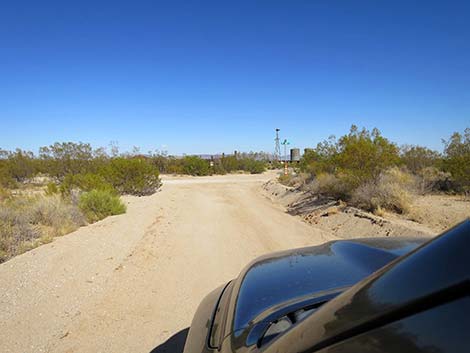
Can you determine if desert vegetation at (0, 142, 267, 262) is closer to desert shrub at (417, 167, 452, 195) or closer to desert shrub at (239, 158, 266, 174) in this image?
desert shrub at (239, 158, 266, 174)

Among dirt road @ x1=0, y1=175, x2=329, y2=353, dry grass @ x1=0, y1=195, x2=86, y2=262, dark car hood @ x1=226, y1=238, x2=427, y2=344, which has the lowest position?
dirt road @ x1=0, y1=175, x2=329, y2=353

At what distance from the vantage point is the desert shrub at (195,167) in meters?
46.1

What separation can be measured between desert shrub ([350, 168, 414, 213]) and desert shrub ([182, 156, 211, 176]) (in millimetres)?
34763

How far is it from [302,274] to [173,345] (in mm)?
2430

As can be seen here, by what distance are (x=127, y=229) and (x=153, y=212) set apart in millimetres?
3293

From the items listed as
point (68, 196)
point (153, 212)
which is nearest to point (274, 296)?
point (153, 212)

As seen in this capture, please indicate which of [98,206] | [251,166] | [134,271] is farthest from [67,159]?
[251,166]

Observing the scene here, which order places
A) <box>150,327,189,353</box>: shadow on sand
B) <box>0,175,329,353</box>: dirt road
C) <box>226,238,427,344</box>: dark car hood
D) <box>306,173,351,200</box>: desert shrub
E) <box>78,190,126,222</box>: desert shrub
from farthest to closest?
<box>306,173,351,200</box>: desert shrub → <box>78,190,126,222</box>: desert shrub → <box>0,175,329,353</box>: dirt road → <box>150,327,189,353</box>: shadow on sand → <box>226,238,427,344</box>: dark car hood

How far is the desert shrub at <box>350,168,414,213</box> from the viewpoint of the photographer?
1098 cm

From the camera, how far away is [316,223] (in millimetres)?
11383

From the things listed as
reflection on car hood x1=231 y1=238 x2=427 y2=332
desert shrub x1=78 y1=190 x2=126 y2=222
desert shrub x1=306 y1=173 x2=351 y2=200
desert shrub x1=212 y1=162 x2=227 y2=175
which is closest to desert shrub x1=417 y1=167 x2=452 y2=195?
desert shrub x1=306 y1=173 x2=351 y2=200

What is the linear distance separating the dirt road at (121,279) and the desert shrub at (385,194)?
9.89ft

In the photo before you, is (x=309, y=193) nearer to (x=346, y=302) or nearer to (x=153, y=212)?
(x=153, y=212)

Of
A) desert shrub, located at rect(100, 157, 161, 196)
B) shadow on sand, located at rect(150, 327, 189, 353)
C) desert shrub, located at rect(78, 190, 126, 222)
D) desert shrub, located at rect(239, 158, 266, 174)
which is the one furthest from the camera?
desert shrub, located at rect(239, 158, 266, 174)
